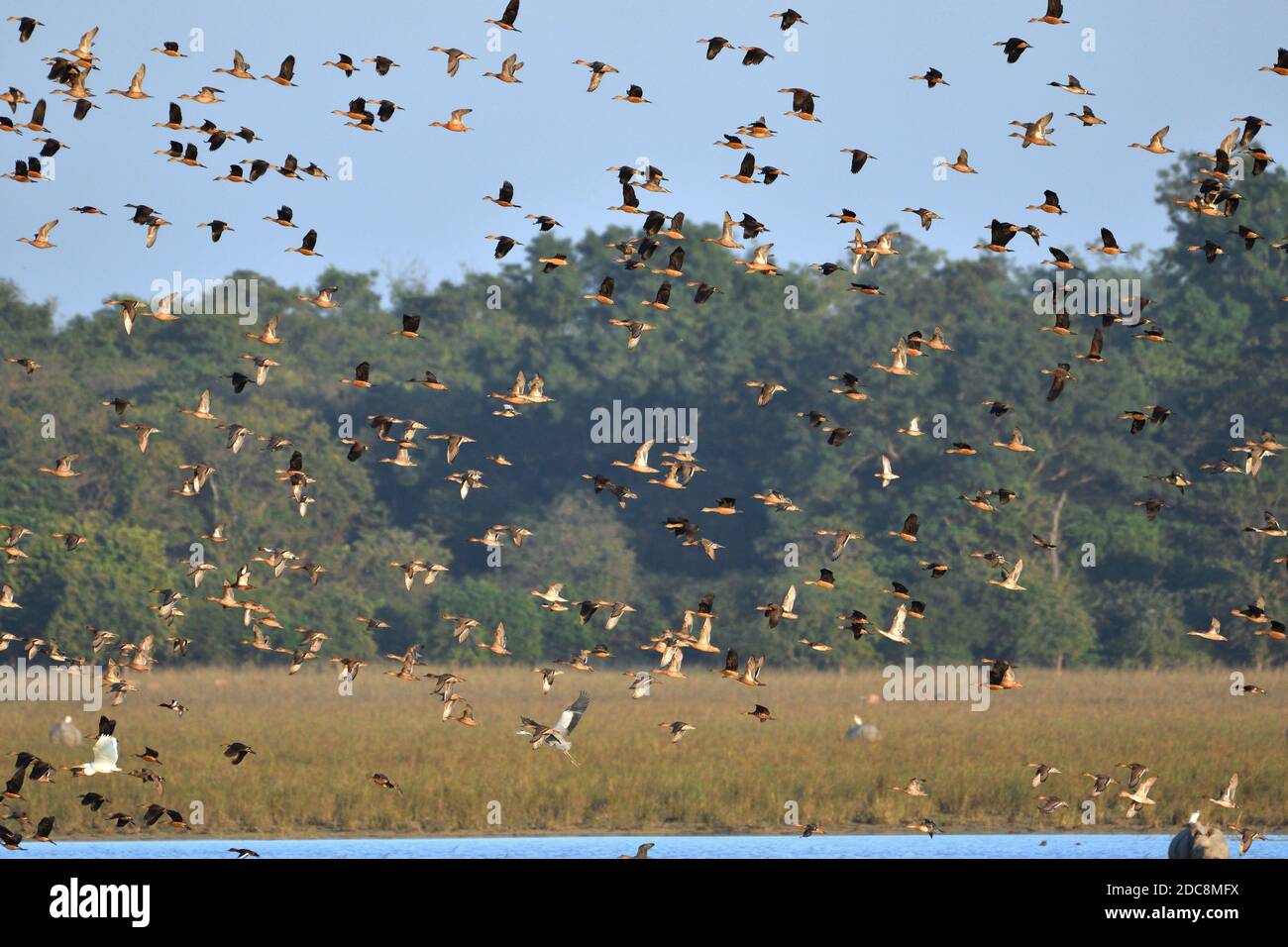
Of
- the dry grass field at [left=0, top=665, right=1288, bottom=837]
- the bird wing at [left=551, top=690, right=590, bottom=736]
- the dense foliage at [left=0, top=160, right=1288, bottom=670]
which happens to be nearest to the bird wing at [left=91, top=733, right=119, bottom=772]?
the dry grass field at [left=0, top=665, right=1288, bottom=837]

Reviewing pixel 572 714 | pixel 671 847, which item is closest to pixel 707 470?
pixel 572 714

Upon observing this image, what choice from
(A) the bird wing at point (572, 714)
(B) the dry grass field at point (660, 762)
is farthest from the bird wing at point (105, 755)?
(A) the bird wing at point (572, 714)

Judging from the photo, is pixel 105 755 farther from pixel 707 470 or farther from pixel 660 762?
pixel 707 470

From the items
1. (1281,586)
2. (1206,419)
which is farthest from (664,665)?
(1206,419)

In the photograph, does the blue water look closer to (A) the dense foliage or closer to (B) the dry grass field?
(B) the dry grass field
